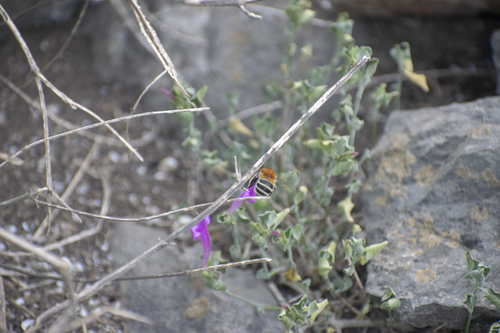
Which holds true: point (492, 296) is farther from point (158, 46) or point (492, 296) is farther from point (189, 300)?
point (158, 46)

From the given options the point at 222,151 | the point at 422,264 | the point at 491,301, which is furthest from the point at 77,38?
the point at 491,301

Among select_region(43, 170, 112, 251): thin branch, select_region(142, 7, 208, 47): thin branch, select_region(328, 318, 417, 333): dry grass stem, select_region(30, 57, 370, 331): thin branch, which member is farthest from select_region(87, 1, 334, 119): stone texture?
select_region(328, 318, 417, 333): dry grass stem

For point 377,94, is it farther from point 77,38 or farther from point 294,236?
point 77,38

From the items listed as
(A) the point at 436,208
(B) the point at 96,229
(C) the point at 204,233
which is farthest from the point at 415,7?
(B) the point at 96,229

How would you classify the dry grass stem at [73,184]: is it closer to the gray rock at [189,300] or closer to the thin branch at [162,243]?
the gray rock at [189,300]

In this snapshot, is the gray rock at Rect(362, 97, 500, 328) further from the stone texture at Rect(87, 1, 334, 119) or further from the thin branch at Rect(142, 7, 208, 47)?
the thin branch at Rect(142, 7, 208, 47)

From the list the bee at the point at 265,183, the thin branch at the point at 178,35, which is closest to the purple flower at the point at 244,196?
the bee at the point at 265,183

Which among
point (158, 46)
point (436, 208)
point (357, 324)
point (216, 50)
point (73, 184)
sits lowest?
point (357, 324)

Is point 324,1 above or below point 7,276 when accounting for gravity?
above
